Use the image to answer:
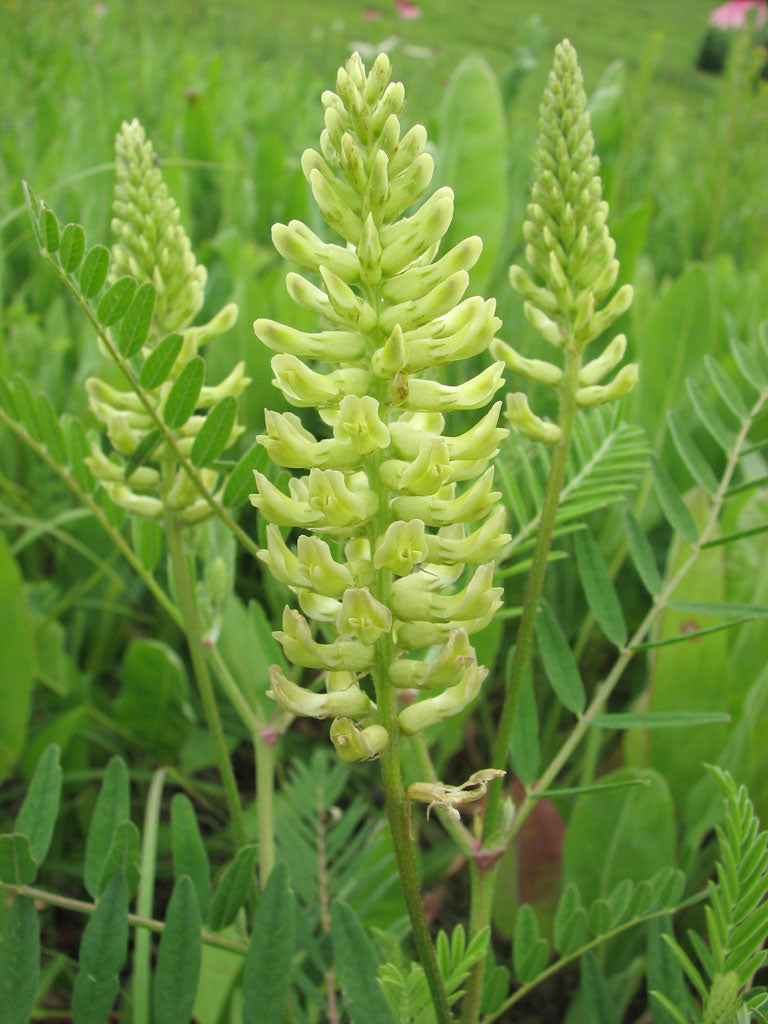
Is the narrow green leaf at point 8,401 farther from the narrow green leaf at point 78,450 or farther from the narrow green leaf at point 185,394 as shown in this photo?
the narrow green leaf at point 185,394

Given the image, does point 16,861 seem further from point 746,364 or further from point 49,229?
point 746,364

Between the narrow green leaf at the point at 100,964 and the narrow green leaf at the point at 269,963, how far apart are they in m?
0.10

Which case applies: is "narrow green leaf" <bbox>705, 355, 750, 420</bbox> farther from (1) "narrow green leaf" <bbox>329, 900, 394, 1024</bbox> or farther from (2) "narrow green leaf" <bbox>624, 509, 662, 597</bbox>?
(1) "narrow green leaf" <bbox>329, 900, 394, 1024</bbox>

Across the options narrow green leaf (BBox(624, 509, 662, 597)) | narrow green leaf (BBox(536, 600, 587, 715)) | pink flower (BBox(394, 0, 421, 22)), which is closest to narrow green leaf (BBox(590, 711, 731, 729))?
narrow green leaf (BBox(536, 600, 587, 715))

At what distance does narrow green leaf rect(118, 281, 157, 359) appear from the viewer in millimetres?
830

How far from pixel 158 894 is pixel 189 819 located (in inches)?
25.7

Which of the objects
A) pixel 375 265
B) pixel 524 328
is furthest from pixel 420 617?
pixel 524 328

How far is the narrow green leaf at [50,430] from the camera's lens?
100cm

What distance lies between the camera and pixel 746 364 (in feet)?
3.91

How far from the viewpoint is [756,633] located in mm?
1360

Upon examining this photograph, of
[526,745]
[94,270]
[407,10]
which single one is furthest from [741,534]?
[407,10]

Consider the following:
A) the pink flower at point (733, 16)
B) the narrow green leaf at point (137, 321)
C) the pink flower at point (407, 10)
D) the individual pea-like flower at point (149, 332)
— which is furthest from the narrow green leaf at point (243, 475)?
the pink flower at point (407, 10)

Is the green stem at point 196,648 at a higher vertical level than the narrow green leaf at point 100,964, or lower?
higher

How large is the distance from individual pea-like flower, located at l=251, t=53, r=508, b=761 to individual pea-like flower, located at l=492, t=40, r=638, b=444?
21 centimetres
